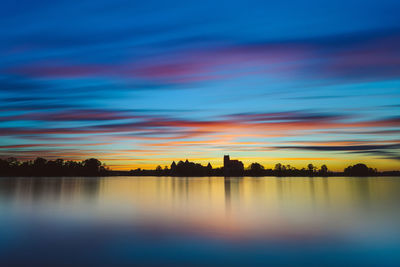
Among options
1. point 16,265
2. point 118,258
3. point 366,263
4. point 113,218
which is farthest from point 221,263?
point 113,218

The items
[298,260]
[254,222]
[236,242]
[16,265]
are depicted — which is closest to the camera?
[16,265]

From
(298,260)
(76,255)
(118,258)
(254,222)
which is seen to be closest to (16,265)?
(76,255)

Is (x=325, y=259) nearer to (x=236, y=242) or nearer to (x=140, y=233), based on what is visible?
(x=236, y=242)

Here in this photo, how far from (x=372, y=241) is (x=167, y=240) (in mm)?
13226

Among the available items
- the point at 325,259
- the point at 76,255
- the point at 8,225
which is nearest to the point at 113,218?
the point at 8,225

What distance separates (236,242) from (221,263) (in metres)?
5.05

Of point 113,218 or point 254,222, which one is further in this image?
point 113,218

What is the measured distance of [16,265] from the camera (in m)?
14.8

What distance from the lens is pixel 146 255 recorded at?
16797 mm

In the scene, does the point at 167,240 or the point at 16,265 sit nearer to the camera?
the point at 16,265

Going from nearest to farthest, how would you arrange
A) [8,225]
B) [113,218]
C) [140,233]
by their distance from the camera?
[140,233]
[8,225]
[113,218]

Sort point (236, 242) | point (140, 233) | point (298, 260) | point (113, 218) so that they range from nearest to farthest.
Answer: point (298, 260) < point (236, 242) < point (140, 233) < point (113, 218)

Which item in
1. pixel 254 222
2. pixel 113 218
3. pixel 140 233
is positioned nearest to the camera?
pixel 140 233

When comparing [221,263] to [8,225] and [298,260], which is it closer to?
[298,260]
